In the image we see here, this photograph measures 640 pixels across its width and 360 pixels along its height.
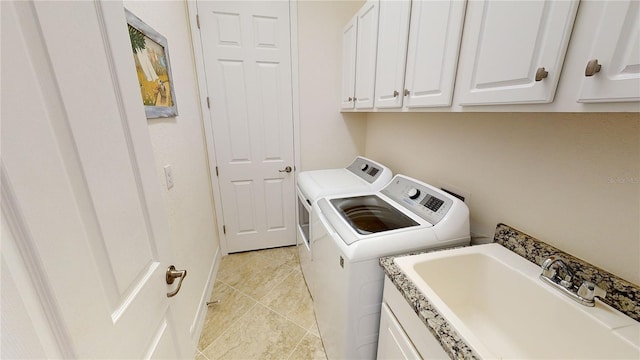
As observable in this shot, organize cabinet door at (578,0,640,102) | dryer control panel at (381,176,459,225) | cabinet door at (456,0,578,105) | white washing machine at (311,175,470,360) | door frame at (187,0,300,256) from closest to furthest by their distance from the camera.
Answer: cabinet door at (578,0,640,102) < cabinet door at (456,0,578,105) < white washing machine at (311,175,470,360) < dryer control panel at (381,176,459,225) < door frame at (187,0,300,256)

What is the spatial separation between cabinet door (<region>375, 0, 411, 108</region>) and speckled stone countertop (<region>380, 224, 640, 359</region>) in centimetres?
89

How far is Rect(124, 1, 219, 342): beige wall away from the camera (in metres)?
1.25

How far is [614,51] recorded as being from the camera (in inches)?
21.3

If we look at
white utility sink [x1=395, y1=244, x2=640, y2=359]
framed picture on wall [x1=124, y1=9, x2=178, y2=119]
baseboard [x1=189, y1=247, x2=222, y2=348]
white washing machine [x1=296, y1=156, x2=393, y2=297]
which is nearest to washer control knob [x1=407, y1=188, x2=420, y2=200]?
white washing machine [x1=296, y1=156, x2=393, y2=297]

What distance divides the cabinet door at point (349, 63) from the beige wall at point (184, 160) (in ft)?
4.14

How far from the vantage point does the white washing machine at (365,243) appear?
1075 mm

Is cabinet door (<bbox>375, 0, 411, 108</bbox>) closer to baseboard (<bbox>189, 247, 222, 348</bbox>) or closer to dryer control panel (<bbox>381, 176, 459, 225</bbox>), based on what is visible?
dryer control panel (<bbox>381, 176, 459, 225</bbox>)

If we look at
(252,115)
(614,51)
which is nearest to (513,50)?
(614,51)

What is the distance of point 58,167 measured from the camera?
0.41m

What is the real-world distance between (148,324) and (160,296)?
9 centimetres

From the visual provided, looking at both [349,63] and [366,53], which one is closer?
[366,53]

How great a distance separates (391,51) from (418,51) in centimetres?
26

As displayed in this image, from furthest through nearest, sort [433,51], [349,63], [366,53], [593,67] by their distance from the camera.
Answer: [349,63]
[366,53]
[433,51]
[593,67]

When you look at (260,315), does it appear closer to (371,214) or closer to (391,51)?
(371,214)
